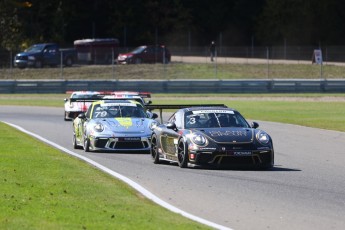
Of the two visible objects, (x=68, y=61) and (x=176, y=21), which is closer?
(x=68, y=61)

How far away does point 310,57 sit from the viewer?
73875mm

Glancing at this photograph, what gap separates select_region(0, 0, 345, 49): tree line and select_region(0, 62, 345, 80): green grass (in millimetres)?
12727

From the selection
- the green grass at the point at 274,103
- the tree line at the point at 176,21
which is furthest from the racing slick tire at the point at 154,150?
the tree line at the point at 176,21

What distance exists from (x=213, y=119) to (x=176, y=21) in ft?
209

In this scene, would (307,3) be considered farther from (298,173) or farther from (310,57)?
(298,173)

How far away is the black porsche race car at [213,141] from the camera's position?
18.5m

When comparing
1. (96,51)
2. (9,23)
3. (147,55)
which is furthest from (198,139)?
(9,23)

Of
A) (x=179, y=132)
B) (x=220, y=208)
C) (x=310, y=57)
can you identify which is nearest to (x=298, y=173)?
(x=179, y=132)

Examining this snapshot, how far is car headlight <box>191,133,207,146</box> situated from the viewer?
61.2ft

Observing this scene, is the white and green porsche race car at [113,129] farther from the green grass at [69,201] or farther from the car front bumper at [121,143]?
the green grass at [69,201]

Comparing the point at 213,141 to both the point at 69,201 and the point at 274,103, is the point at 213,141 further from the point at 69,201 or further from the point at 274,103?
the point at 274,103

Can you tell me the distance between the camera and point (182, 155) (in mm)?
19000

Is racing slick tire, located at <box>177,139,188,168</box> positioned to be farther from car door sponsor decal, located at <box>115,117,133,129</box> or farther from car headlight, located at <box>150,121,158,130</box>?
car door sponsor decal, located at <box>115,117,133,129</box>

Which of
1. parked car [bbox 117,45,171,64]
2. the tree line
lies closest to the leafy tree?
Result: the tree line
